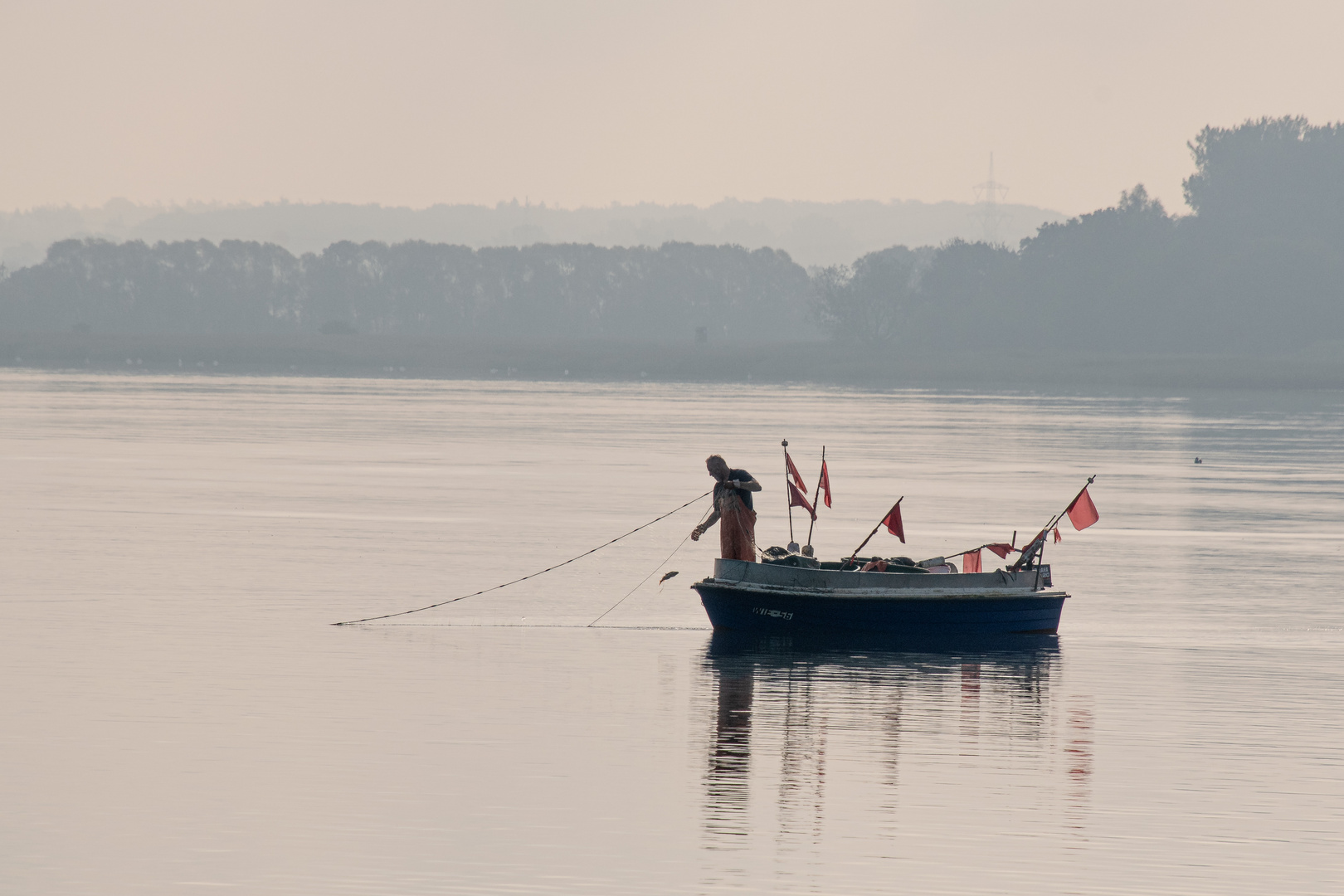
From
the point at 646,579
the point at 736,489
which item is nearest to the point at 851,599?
the point at 736,489

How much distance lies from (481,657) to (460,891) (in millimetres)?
12433

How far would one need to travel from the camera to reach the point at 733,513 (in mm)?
29312

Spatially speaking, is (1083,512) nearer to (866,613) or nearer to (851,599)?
(866,613)

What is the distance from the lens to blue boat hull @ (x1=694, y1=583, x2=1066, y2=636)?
29.0m

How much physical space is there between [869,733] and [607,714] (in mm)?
3394

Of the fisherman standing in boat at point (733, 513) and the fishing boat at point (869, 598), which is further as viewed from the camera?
the fishing boat at point (869, 598)

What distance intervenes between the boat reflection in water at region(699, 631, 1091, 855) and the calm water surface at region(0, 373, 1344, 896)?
7 centimetres

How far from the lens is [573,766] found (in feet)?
68.8

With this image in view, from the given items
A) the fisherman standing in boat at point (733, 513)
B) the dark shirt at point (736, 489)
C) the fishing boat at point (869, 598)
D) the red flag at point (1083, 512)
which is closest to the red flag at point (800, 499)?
the fishing boat at point (869, 598)

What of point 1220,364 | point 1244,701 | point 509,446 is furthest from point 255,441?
point 1220,364

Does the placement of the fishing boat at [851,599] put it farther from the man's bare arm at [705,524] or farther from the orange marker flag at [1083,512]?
the orange marker flag at [1083,512]

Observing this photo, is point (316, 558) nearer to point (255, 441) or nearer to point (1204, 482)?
point (1204, 482)

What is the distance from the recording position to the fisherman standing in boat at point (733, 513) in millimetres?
28844

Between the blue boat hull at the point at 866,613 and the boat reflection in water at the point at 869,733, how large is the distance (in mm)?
275
